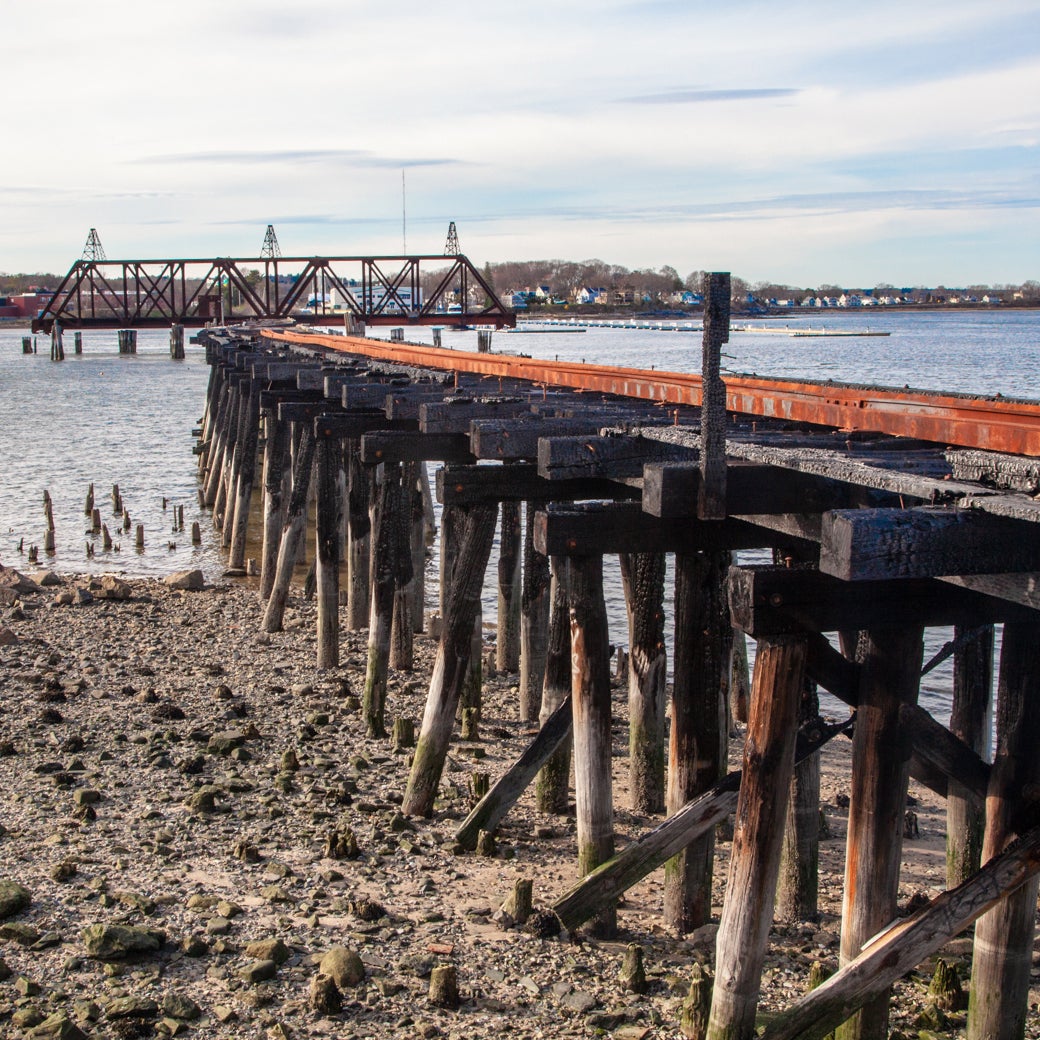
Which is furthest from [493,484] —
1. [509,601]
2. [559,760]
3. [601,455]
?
[509,601]

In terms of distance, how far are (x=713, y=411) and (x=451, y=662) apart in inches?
143

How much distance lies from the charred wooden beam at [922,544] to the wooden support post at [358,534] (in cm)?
912

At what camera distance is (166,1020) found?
6188mm

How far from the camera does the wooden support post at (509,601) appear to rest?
514 inches

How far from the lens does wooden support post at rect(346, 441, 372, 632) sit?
13.7 m

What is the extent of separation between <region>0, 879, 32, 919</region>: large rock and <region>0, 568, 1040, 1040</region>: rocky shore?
16 mm

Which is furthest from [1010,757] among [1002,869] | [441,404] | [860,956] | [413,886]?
[441,404]

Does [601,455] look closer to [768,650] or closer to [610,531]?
[610,531]

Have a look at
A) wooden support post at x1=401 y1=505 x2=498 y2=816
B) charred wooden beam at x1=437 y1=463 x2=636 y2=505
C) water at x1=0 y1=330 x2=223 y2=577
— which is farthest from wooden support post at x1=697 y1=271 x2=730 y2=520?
water at x1=0 y1=330 x2=223 y2=577

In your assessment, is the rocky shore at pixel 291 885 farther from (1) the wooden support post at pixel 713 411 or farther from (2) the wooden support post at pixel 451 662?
(1) the wooden support post at pixel 713 411

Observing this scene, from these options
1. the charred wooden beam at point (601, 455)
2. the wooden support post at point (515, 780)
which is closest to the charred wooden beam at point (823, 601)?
the charred wooden beam at point (601, 455)

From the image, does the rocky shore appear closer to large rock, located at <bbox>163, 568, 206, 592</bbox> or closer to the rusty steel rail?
the rusty steel rail

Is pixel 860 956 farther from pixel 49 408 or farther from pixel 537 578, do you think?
pixel 49 408

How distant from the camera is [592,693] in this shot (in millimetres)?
7129
